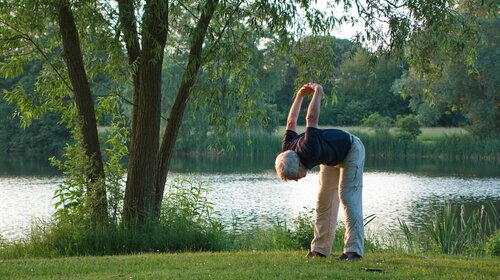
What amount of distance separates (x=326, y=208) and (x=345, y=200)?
0.29 m

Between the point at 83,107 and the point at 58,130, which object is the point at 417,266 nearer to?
the point at 83,107

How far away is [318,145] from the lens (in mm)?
6438

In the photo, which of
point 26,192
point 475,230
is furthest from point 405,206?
point 26,192

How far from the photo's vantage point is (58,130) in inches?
1836

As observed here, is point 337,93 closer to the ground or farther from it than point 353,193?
farther from it

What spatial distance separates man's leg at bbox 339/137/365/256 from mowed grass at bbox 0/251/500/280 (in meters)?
0.22

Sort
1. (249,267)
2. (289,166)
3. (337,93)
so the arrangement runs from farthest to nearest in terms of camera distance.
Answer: (337,93), (249,267), (289,166)

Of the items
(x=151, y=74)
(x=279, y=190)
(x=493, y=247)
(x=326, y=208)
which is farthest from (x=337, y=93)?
(x=279, y=190)

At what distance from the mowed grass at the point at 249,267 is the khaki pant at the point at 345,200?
7.8 inches

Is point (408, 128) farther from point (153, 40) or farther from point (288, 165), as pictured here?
point (288, 165)

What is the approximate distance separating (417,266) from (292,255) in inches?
50.3

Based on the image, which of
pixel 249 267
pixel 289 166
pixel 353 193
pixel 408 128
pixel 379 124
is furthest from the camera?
pixel 408 128

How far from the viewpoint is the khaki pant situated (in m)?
6.79

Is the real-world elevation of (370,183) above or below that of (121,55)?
below
